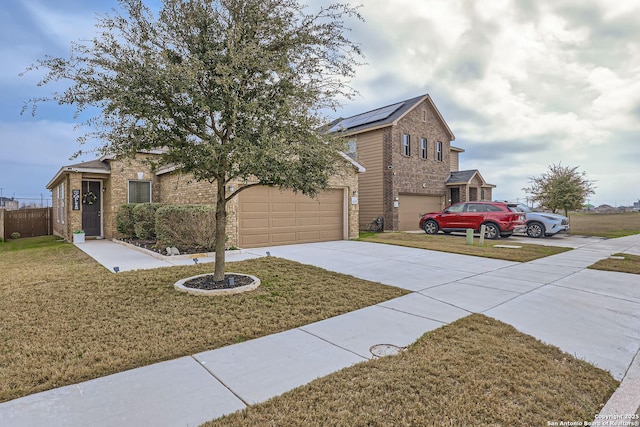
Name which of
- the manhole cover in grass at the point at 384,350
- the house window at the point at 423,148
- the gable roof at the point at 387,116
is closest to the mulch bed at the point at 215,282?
the manhole cover in grass at the point at 384,350

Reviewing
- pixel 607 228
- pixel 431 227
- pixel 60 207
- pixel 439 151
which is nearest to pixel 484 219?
pixel 431 227

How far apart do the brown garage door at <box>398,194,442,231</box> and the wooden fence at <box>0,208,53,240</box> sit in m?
18.6

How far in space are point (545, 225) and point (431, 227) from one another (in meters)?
4.98

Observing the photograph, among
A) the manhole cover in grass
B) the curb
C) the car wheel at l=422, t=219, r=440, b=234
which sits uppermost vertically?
the car wheel at l=422, t=219, r=440, b=234

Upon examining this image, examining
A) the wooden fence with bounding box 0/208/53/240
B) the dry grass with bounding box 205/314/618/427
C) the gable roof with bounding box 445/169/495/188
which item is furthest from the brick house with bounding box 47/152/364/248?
the gable roof with bounding box 445/169/495/188

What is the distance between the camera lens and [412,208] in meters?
18.6

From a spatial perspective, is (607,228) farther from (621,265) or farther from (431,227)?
(621,265)

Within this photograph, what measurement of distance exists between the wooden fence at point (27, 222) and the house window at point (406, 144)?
19091 millimetres

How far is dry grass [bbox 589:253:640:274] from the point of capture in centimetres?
763

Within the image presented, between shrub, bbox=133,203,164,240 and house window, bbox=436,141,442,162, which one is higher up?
house window, bbox=436,141,442,162

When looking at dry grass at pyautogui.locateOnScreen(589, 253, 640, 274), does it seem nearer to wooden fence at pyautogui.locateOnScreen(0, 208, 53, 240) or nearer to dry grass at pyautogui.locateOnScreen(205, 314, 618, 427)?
dry grass at pyautogui.locateOnScreen(205, 314, 618, 427)

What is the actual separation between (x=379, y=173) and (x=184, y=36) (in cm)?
1372

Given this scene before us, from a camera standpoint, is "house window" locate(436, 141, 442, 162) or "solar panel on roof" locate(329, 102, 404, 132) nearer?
"solar panel on roof" locate(329, 102, 404, 132)

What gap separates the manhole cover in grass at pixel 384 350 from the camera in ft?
10.8
